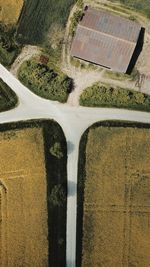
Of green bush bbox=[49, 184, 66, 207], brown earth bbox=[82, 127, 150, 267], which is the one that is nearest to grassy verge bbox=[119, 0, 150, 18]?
brown earth bbox=[82, 127, 150, 267]

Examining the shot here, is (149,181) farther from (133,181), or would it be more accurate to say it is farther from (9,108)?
(9,108)

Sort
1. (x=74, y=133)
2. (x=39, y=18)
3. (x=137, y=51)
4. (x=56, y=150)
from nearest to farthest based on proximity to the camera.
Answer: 1. (x=56, y=150)
2. (x=74, y=133)
3. (x=137, y=51)
4. (x=39, y=18)

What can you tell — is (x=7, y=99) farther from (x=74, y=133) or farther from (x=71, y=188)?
(x=71, y=188)

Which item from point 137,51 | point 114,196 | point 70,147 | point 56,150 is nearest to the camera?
point 114,196

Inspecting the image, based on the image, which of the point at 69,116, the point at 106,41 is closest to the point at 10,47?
the point at 69,116

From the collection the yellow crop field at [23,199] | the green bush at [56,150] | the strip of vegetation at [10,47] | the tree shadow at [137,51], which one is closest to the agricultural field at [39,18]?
the strip of vegetation at [10,47]

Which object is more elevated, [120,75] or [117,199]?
[120,75]
